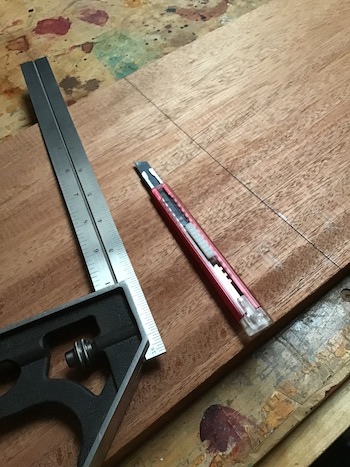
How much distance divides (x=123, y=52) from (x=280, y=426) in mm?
943

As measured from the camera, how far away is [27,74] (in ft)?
3.70

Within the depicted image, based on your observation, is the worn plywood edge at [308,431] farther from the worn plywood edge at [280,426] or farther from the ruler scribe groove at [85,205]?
the ruler scribe groove at [85,205]

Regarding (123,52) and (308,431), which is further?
(123,52)

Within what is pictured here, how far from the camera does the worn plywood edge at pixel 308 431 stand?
689 mm

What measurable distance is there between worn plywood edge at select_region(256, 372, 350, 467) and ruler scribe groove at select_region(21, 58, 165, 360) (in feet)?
0.65

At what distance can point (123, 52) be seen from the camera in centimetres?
124

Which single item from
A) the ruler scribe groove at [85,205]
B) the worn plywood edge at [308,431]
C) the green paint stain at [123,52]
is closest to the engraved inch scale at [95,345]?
the ruler scribe groove at [85,205]

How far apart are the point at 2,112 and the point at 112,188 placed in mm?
410

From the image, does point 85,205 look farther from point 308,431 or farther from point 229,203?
point 308,431

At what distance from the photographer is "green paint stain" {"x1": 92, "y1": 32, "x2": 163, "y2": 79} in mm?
1212

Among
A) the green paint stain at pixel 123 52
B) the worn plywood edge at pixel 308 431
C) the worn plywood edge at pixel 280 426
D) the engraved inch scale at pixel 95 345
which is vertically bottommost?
the worn plywood edge at pixel 308 431

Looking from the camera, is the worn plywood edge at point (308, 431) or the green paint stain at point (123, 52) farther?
the green paint stain at point (123, 52)

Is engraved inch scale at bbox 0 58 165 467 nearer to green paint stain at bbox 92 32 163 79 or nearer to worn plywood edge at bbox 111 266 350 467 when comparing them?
worn plywood edge at bbox 111 266 350 467

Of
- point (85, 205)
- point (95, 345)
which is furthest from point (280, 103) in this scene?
point (95, 345)
